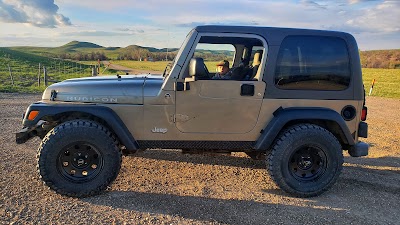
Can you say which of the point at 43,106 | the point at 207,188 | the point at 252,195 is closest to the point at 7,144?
the point at 43,106

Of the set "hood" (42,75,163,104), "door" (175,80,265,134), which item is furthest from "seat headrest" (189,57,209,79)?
"hood" (42,75,163,104)

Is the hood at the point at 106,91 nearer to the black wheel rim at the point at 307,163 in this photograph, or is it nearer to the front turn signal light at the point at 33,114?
the front turn signal light at the point at 33,114

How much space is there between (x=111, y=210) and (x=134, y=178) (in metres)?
1.03

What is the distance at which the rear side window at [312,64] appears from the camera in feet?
14.7

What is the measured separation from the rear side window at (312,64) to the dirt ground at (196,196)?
1.47 metres

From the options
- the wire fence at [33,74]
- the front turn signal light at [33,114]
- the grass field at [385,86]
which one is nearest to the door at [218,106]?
the front turn signal light at [33,114]

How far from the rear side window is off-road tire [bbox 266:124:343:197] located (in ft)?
1.88

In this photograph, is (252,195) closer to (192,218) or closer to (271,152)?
(271,152)

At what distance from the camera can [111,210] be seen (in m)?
3.96

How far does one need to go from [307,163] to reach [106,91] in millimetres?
2773

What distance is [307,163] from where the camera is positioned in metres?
4.71

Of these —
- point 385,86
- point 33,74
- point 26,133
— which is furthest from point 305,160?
point 385,86

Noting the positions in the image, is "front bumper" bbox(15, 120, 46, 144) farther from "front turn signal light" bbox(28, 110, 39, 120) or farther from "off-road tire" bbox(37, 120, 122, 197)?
"off-road tire" bbox(37, 120, 122, 197)

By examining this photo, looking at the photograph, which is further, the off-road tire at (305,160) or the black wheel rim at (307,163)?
the black wheel rim at (307,163)
